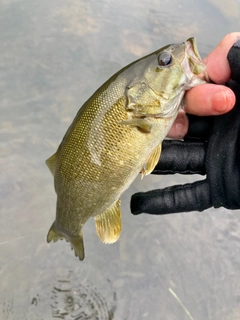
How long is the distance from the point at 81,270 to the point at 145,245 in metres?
0.36

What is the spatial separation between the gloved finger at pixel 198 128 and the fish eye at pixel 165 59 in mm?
299

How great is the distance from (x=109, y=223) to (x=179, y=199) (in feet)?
0.99

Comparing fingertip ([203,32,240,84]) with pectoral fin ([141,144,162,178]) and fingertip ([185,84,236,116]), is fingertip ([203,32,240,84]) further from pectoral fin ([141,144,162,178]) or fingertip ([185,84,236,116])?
pectoral fin ([141,144,162,178])

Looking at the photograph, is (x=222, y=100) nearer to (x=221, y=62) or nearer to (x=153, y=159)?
(x=221, y=62)

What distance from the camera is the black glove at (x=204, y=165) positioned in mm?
1302

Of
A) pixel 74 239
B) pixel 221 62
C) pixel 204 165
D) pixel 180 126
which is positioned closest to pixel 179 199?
pixel 204 165

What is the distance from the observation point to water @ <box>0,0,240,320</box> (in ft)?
5.96

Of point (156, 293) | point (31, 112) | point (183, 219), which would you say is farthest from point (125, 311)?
point (31, 112)

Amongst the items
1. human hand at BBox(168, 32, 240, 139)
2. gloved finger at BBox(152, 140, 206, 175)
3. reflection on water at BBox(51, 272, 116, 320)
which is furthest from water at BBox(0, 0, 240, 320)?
human hand at BBox(168, 32, 240, 139)

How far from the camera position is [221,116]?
1.30 metres

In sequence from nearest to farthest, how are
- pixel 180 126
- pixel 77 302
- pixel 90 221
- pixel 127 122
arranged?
pixel 127 122 < pixel 180 126 < pixel 77 302 < pixel 90 221

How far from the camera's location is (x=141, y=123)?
1.07 metres

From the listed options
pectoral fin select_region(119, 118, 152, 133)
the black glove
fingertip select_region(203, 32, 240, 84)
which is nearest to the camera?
pectoral fin select_region(119, 118, 152, 133)

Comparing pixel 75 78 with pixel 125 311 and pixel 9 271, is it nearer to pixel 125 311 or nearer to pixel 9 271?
pixel 9 271
